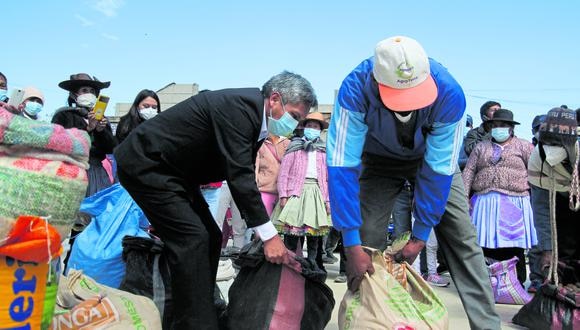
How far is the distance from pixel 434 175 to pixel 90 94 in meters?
3.24

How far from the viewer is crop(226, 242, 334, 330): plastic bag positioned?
2.42m

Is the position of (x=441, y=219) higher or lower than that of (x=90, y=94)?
lower

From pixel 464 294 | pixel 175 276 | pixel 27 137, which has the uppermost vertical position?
pixel 27 137

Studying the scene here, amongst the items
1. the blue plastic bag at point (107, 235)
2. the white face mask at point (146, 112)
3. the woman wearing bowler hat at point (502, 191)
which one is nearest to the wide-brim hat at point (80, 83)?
the white face mask at point (146, 112)

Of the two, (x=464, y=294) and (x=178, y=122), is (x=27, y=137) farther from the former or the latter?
(x=464, y=294)

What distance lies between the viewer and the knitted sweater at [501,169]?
480 centimetres

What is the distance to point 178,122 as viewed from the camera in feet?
7.93

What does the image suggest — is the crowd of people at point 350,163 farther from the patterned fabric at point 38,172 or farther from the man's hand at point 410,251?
the patterned fabric at point 38,172

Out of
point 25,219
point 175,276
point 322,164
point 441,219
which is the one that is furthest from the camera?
point 322,164

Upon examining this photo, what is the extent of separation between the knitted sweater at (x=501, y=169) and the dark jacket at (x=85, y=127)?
318 cm

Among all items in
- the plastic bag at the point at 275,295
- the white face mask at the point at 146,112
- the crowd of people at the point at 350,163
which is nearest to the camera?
the crowd of people at the point at 350,163

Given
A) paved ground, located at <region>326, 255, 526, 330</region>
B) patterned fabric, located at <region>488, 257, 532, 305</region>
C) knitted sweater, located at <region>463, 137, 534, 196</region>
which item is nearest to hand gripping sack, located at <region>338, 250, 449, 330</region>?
paved ground, located at <region>326, 255, 526, 330</region>

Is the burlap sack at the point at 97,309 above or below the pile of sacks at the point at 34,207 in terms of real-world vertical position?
below

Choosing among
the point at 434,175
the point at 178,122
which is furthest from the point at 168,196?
the point at 434,175
